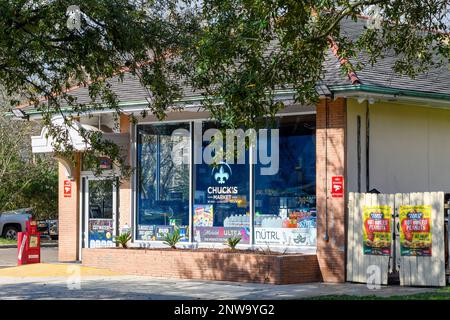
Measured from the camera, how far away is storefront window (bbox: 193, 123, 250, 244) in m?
21.3

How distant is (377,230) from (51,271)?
796 cm

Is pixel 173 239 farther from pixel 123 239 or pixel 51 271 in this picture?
pixel 51 271

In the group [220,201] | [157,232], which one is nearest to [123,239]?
[157,232]

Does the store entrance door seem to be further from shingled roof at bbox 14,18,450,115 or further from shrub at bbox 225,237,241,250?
shrub at bbox 225,237,241,250

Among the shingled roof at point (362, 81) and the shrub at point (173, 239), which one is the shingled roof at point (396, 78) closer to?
the shingled roof at point (362, 81)

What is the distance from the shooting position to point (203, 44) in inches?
569

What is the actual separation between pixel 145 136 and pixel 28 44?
8543 millimetres

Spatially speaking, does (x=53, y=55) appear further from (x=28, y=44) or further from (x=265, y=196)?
(x=265, y=196)

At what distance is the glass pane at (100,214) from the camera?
24.5m

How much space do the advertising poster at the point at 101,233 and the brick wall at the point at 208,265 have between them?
95.6 inches

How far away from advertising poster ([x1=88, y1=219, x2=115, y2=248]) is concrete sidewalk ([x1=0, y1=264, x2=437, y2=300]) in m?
3.26

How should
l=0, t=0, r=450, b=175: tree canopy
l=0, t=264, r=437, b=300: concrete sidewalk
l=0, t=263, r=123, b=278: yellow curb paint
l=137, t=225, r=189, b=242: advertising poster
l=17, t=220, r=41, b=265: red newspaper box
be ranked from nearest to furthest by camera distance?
1. l=0, t=0, r=450, b=175: tree canopy
2. l=0, t=264, r=437, b=300: concrete sidewalk
3. l=0, t=263, r=123, b=278: yellow curb paint
4. l=137, t=225, r=189, b=242: advertising poster
5. l=17, t=220, r=41, b=265: red newspaper box

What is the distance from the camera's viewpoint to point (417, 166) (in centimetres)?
2116

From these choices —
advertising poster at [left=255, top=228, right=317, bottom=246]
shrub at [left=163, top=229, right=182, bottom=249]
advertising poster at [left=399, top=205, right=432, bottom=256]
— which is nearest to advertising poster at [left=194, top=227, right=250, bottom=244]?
advertising poster at [left=255, top=228, right=317, bottom=246]
